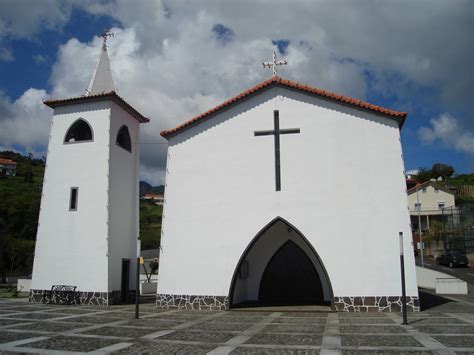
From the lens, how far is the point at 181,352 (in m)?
7.77

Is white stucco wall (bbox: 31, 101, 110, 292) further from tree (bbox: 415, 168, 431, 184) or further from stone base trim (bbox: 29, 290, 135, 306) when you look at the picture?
tree (bbox: 415, 168, 431, 184)

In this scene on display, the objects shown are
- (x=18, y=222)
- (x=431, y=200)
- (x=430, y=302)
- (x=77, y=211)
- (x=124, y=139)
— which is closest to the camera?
(x=430, y=302)

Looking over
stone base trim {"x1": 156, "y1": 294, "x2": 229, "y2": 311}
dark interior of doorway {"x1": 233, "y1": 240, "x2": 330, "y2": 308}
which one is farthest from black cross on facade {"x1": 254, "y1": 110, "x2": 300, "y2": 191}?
stone base trim {"x1": 156, "y1": 294, "x2": 229, "y2": 311}

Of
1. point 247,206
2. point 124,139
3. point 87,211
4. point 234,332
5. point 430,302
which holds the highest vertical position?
point 124,139

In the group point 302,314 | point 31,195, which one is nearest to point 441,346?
point 302,314

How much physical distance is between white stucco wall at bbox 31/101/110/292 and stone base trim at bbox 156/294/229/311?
2674 millimetres

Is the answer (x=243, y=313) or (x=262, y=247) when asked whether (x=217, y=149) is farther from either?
(x=243, y=313)

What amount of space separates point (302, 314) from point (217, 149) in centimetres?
628

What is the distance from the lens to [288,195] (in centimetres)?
1414

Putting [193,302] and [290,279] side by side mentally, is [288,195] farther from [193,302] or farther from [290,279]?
[193,302]

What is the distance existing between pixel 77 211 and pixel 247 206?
7101 millimetres

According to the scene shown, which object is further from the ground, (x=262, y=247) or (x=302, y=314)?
(x=262, y=247)

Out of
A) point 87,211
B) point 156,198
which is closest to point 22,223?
point 87,211

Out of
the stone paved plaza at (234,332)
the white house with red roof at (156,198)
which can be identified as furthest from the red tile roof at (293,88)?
the white house with red roof at (156,198)
